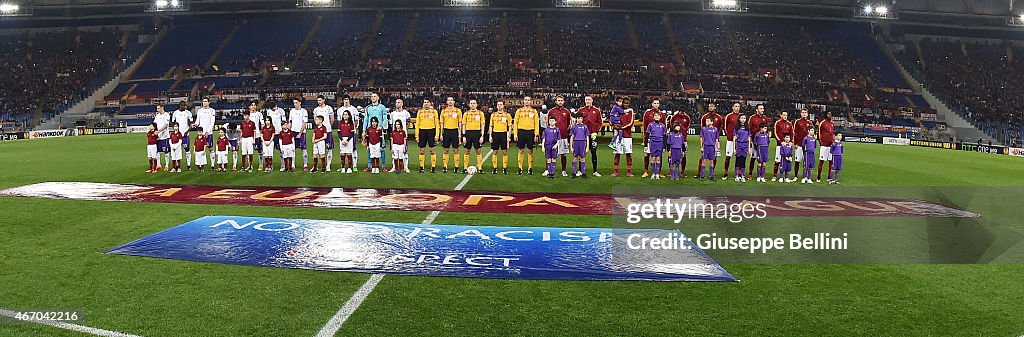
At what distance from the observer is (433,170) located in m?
15.9

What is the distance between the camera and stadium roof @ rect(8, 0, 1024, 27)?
51.7 metres

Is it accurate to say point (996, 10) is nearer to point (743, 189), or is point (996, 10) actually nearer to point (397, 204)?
point (743, 189)

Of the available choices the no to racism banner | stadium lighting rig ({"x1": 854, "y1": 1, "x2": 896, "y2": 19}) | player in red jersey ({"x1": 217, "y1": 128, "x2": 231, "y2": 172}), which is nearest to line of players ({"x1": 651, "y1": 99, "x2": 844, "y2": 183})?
the no to racism banner

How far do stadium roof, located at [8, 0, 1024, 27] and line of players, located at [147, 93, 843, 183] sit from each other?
3939cm

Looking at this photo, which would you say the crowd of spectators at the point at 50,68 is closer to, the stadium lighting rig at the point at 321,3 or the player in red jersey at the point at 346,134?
the stadium lighting rig at the point at 321,3

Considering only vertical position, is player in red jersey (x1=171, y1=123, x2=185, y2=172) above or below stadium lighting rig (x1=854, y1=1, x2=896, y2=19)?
below

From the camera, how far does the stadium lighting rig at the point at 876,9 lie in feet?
159

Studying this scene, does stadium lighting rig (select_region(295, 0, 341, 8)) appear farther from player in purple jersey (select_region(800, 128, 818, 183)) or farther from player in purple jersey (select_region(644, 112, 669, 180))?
player in purple jersey (select_region(800, 128, 818, 183))

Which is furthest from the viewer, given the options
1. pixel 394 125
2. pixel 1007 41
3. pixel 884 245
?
pixel 1007 41

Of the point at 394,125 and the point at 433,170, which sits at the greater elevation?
the point at 394,125

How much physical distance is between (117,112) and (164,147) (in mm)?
34995

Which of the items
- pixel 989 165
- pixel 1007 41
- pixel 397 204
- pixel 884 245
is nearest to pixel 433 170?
pixel 397 204

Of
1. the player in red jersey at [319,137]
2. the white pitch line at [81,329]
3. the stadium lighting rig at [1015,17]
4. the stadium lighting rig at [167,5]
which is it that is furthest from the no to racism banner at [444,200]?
the stadium lighting rig at [1015,17]

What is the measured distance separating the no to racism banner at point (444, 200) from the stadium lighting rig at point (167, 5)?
4067 cm
